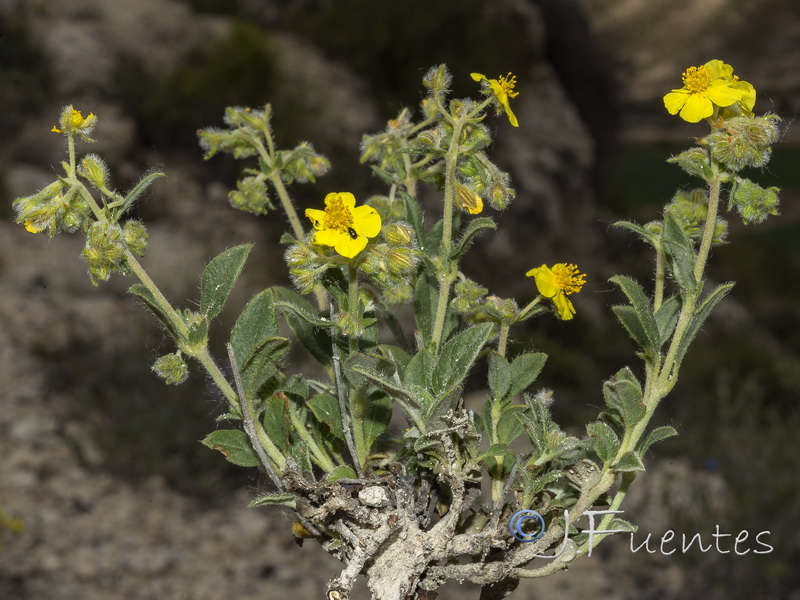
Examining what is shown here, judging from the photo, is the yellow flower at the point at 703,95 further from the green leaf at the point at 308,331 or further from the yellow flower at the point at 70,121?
the yellow flower at the point at 70,121

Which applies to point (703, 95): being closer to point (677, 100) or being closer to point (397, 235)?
point (677, 100)

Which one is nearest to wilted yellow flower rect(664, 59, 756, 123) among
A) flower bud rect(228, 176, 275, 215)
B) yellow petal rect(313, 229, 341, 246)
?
yellow petal rect(313, 229, 341, 246)

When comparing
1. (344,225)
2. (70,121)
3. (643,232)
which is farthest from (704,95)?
(70,121)

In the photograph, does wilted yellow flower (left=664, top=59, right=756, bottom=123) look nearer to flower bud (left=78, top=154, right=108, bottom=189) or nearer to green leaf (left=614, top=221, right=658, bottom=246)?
Answer: green leaf (left=614, top=221, right=658, bottom=246)

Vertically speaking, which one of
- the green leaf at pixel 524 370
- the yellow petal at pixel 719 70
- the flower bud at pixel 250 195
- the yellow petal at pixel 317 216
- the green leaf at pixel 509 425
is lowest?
the green leaf at pixel 509 425

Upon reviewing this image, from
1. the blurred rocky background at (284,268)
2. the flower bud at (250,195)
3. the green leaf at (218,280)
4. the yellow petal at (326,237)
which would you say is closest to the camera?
the yellow petal at (326,237)

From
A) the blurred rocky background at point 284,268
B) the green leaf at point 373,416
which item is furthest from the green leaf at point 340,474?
the blurred rocky background at point 284,268
